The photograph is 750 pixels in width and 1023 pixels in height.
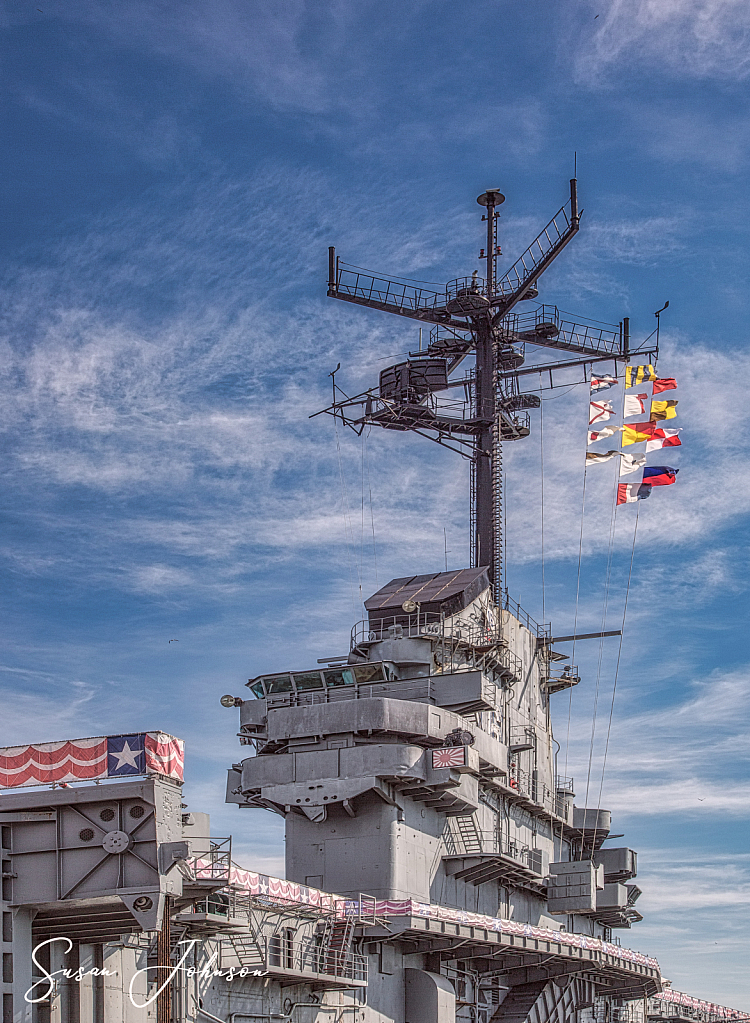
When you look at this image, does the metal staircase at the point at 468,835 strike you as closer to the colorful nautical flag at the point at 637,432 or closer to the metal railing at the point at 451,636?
the metal railing at the point at 451,636

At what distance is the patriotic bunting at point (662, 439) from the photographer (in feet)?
145

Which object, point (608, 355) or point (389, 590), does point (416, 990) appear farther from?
point (608, 355)

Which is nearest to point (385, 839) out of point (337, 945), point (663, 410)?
point (337, 945)

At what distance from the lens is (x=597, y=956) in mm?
41688

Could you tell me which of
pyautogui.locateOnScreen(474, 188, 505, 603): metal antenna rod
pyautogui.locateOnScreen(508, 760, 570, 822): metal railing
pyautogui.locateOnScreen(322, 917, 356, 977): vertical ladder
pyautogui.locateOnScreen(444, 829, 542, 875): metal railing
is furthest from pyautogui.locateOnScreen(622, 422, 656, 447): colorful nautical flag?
pyautogui.locateOnScreen(322, 917, 356, 977): vertical ladder

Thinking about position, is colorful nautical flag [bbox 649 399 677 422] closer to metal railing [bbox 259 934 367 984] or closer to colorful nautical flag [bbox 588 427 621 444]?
colorful nautical flag [bbox 588 427 621 444]

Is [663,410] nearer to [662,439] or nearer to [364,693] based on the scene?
[662,439]

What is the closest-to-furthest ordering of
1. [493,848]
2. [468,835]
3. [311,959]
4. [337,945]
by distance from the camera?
[311,959] → [337,945] → [468,835] → [493,848]

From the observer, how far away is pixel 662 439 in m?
44.1

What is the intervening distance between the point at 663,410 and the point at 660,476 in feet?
7.98

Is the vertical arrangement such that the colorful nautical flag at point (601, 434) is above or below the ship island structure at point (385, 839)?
above

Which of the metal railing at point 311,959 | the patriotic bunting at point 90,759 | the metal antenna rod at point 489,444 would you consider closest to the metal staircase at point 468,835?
the metal railing at point 311,959

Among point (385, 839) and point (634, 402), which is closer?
point (385, 839)

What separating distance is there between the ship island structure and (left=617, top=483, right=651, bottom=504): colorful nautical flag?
4675 millimetres
